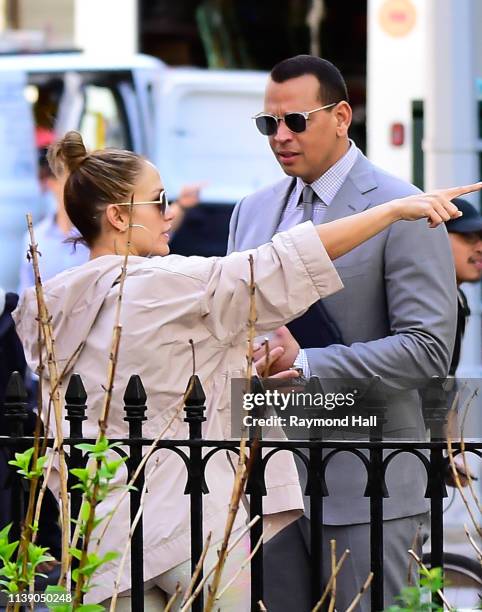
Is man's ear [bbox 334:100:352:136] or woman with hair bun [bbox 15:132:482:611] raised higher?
man's ear [bbox 334:100:352:136]

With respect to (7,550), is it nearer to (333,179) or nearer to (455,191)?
(455,191)

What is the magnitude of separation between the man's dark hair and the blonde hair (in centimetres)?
71

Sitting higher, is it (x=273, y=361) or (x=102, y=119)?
(x=102, y=119)

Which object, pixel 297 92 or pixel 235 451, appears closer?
pixel 235 451

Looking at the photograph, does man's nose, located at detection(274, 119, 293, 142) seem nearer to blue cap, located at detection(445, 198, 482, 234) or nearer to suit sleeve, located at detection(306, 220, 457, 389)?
suit sleeve, located at detection(306, 220, 457, 389)

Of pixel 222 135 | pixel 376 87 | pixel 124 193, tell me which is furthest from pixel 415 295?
pixel 222 135

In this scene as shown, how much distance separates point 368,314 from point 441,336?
200 millimetres

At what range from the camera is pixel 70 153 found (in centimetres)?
357

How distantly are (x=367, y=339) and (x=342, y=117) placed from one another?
64 centimetres

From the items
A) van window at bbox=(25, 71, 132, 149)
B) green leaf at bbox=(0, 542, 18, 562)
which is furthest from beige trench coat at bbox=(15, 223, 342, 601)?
van window at bbox=(25, 71, 132, 149)

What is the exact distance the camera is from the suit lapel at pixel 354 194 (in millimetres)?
3918

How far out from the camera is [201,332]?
10.8 ft

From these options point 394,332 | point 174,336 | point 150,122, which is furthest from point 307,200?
point 150,122

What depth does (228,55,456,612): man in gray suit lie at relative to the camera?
3693 millimetres
